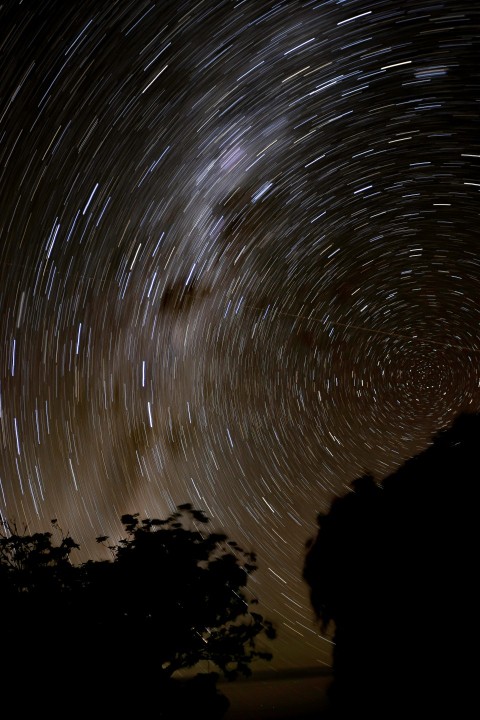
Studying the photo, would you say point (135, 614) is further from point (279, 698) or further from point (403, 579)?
point (403, 579)

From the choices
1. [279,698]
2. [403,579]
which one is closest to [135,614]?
[279,698]

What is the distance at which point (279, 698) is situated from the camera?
592 centimetres

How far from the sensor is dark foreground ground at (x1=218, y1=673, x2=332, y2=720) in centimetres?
569

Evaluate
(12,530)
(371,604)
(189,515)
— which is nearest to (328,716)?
(371,604)

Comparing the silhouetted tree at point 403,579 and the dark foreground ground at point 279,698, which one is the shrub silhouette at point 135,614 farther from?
the silhouetted tree at point 403,579

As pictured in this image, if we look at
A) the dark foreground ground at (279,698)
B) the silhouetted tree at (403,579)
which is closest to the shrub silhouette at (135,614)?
the dark foreground ground at (279,698)

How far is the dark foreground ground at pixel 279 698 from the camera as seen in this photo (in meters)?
5.69

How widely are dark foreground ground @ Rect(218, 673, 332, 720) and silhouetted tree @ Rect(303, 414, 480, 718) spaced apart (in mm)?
187

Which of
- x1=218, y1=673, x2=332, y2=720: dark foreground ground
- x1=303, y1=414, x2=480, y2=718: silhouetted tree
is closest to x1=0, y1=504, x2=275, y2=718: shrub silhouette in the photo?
x1=218, y1=673, x2=332, y2=720: dark foreground ground

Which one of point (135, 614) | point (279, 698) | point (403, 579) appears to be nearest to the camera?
point (279, 698)

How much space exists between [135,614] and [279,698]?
1.83 m

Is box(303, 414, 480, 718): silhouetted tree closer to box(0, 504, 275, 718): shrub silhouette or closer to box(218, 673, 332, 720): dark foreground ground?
box(218, 673, 332, 720): dark foreground ground

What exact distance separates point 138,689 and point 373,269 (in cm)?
532

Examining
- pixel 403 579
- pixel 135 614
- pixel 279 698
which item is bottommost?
pixel 279 698
